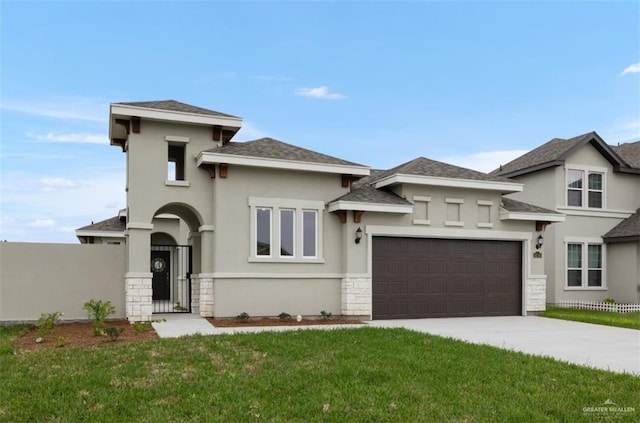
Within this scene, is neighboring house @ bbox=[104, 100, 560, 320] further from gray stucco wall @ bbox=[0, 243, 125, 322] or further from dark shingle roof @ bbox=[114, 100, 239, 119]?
gray stucco wall @ bbox=[0, 243, 125, 322]

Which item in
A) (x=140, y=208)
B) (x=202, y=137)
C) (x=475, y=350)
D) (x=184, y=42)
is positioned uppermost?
(x=184, y=42)

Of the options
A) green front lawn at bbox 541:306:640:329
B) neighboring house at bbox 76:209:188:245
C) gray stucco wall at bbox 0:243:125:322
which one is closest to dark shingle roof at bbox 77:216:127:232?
neighboring house at bbox 76:209:188:245

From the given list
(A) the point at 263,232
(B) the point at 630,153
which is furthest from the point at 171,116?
(B) the point at 630,153

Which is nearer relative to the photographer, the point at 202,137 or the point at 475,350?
the point at 475,350

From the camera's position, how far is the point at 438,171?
660 inches

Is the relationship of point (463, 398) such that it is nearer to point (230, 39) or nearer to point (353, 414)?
point (353, 414)

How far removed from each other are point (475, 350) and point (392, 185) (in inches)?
305

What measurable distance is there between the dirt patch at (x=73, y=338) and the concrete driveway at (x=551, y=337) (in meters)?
6.48

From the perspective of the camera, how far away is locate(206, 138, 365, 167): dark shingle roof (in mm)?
14925

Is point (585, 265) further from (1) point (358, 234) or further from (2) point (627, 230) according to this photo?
(1) point (358, 234)

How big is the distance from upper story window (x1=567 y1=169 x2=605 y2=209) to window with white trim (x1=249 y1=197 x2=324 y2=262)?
11796 millimetres

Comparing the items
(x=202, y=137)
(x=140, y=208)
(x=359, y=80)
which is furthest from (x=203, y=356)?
(x=359, y=80)

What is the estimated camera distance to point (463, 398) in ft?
21.8

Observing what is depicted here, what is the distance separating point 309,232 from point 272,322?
9.55 ft
